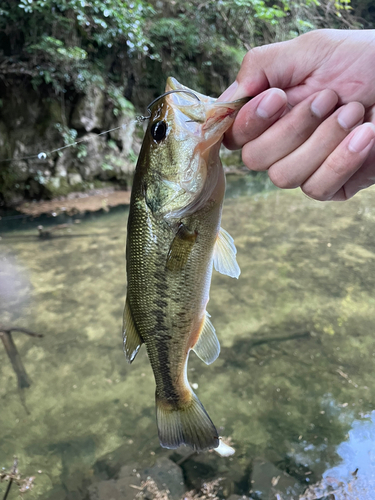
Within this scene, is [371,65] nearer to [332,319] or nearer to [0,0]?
[332,319]

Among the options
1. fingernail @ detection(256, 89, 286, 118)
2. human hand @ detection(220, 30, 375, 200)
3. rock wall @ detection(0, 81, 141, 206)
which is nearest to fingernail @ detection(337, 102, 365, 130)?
human hand @ detection(220, 30, 375, 200)

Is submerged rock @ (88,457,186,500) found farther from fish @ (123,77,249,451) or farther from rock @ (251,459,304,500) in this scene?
fish @ (123,77,249,451)

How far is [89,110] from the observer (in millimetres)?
7422

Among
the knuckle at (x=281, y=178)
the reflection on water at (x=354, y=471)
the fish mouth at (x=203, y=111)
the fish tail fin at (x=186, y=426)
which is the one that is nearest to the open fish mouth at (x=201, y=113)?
the fish mouth at (x=203, y=111)

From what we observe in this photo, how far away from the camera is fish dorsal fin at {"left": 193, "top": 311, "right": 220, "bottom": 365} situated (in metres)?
1.39

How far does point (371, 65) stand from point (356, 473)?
7.34ft

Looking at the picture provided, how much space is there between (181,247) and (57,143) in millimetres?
6775

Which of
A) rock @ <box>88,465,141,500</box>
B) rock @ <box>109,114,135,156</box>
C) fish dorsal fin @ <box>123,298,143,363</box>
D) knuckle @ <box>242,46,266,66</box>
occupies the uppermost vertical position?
knuckle @ <box>242,46,266,66</box>

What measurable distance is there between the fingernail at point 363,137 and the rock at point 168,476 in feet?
6.75

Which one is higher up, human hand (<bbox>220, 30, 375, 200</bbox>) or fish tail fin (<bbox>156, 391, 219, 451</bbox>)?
human hand (<bbox>220, 30, 375, 200</bbox>)

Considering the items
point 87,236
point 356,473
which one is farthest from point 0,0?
point 356,473

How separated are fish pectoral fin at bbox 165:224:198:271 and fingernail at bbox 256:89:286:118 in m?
0.45

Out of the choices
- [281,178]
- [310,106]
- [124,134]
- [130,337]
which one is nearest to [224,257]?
[281,178]

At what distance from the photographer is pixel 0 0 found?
A: 6.47 metres
